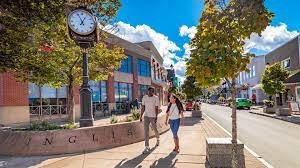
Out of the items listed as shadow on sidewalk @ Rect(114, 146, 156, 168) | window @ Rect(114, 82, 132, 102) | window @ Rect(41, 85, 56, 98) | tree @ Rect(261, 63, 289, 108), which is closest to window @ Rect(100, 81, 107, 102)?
window @ Rect(114, 82, 132, 102)

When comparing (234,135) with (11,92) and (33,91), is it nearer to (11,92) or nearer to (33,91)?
(11,92)

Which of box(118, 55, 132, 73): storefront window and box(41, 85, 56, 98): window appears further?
box(118, 55, 132, 73): storefront window

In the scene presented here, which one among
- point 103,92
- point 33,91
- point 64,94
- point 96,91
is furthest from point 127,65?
point 33,91

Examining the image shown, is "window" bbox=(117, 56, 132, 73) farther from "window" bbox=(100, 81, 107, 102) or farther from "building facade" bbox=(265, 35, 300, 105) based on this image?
"building facade" bbox=(265, 35, 300, 105)

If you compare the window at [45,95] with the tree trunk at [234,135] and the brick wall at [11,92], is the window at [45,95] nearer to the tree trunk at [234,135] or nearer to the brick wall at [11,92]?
the brick wall at [11,92]

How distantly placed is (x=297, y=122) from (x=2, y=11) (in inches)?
660

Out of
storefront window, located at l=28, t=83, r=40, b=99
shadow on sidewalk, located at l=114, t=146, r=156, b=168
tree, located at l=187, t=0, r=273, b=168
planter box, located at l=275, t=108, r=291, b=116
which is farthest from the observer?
planter box, located at l=275, t=108, r=291, b=116

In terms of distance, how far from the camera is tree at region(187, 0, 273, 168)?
509cm

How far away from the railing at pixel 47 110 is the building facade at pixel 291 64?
22.5 meters

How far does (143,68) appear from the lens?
4056cm

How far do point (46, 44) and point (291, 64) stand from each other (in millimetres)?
32720

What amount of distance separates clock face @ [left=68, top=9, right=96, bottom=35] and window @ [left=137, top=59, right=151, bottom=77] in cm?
2914

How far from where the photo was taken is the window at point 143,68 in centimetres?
3902

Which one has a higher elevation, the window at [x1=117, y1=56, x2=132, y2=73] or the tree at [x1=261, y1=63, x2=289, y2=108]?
the window at [x1=117, y1=56, x2=132, y2=73]
